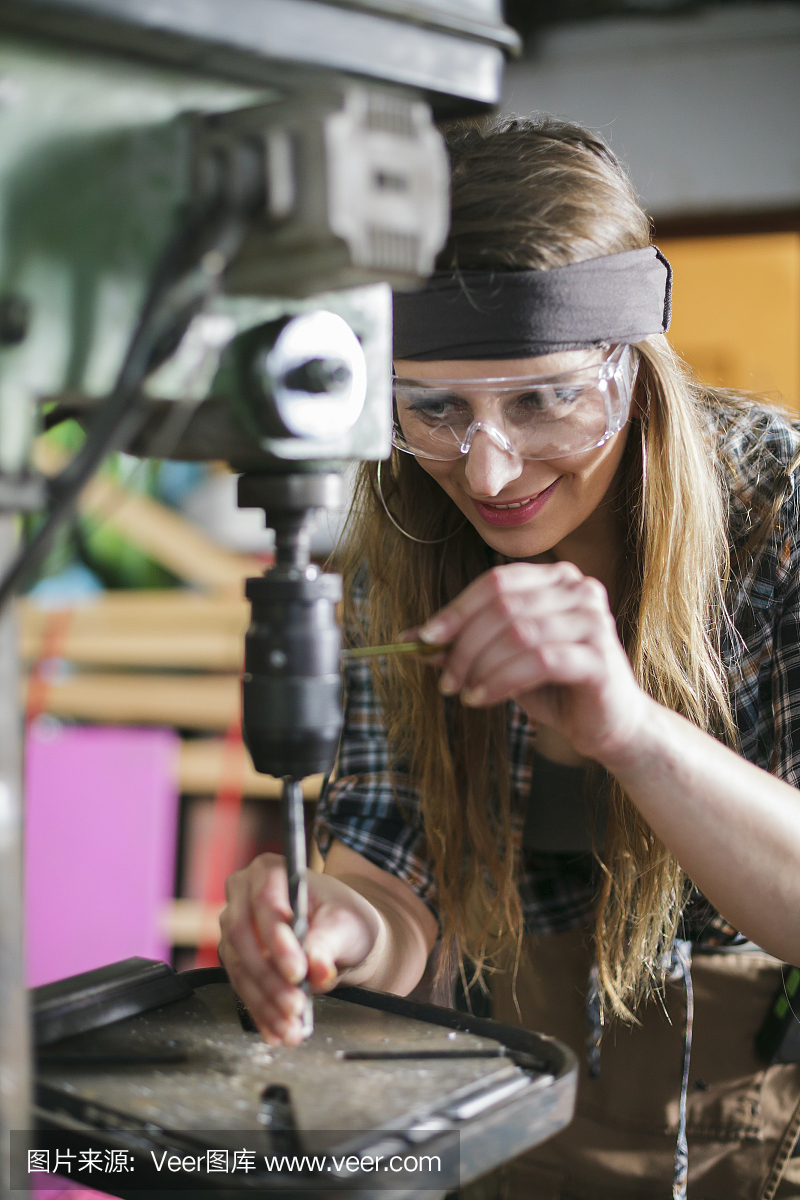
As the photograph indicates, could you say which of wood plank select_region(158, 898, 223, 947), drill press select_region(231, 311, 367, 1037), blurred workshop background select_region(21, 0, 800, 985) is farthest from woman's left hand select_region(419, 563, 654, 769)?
wood plank select_region(158, 898, 223, 947)

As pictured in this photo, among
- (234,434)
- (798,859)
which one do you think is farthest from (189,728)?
(234,434)

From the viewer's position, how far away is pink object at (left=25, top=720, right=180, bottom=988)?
2.50 meters

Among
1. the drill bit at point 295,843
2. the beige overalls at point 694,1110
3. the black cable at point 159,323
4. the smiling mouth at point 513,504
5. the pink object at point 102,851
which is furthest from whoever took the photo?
the pink object at point 102,851

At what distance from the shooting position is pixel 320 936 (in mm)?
953

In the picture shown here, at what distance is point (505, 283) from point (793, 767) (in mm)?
561

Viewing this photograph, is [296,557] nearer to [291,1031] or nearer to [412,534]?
[291,1031]

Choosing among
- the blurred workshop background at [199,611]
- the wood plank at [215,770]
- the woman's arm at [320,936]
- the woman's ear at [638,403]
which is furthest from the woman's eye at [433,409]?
the wood plank at [215,770]

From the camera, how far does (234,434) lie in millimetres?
609

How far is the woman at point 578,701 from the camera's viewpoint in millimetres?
849

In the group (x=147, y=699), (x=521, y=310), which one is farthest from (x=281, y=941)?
(x=147, y=699)

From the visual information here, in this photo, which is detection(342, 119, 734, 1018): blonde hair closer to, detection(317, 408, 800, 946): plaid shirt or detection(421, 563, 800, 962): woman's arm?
detection(317, 408, 800, 946): plaid shirt

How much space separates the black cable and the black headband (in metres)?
0.47

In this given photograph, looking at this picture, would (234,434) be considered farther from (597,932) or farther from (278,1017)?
(597,932)

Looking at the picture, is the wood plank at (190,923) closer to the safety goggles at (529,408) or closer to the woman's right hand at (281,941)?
the woman's right hand at (281,941)
